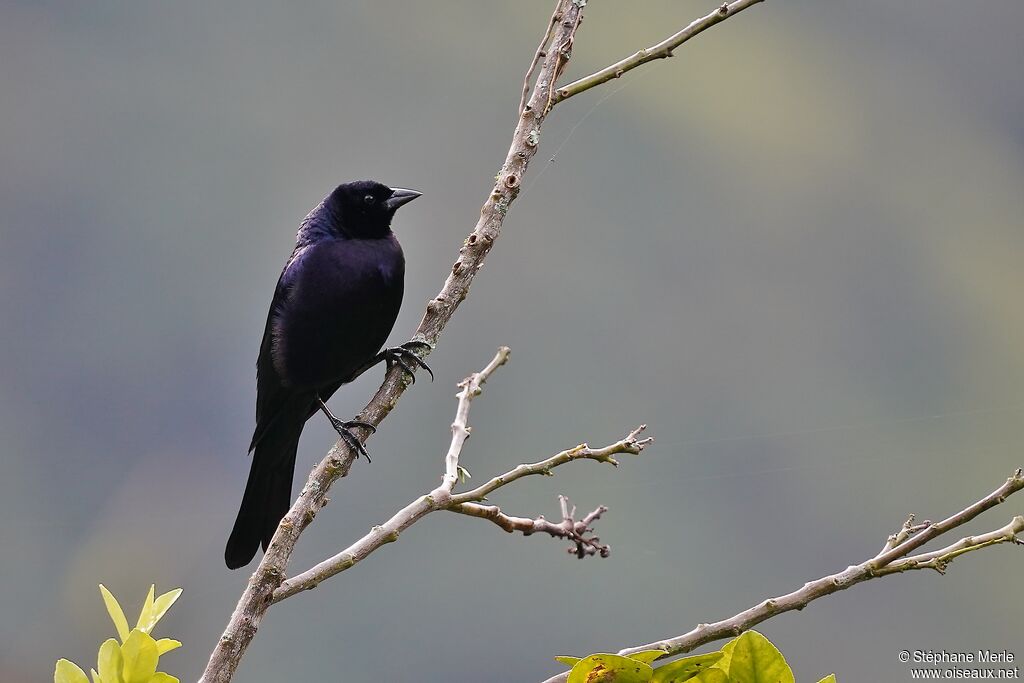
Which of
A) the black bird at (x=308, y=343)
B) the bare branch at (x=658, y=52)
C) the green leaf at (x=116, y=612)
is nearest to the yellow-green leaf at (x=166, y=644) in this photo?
the green leaf at (x=116, y=612)

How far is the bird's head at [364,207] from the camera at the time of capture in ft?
9.96

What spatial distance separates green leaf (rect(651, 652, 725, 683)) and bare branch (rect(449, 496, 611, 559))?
0.50 meters

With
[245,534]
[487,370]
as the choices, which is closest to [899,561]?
[487,370]

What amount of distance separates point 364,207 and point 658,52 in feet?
4.87

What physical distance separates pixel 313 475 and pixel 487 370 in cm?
39

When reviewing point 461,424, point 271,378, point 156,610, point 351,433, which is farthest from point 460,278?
point 271,378

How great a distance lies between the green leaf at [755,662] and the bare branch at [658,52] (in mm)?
1061

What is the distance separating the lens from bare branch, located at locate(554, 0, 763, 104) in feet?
5.63

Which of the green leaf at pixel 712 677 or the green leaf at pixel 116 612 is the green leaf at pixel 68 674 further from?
the green leaf at pixel 712 677

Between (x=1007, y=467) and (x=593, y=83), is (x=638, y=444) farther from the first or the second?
(x=1007, y=467)

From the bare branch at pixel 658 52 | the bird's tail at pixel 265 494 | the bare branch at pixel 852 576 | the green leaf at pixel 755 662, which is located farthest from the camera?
the bird's tail at pixel 265 494

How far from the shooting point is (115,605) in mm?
1249

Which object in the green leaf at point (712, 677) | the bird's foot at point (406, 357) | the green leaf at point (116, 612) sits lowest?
the green leaf at point (712, 677)

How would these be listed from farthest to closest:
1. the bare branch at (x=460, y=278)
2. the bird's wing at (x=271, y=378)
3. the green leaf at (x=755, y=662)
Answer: the bird's wing at (x=271, y=378) → the bare branch at (x=460, y=278) → the green leaf at (x=755, y=662)
